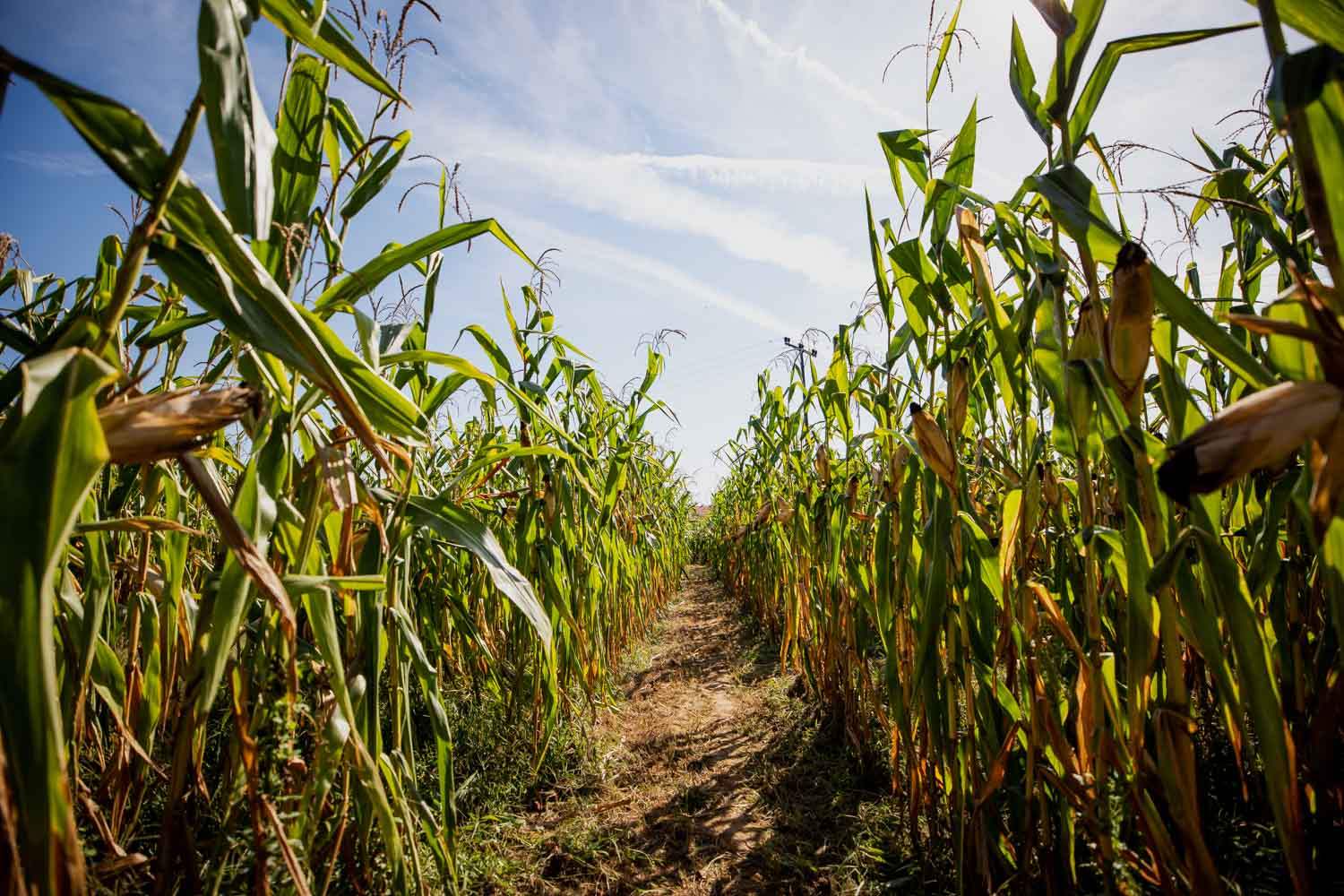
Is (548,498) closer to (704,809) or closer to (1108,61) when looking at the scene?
(704,809)

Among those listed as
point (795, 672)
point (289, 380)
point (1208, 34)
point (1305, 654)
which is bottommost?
point (795, 672)

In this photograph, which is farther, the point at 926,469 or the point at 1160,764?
the point at 926,469

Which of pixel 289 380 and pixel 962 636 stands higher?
pixel 289 380

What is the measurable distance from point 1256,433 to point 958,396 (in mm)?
647

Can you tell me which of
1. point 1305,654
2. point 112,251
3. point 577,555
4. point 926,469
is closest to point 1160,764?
point 926,469

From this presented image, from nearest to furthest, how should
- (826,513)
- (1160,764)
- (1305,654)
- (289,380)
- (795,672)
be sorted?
(1160,764)
(289,380)
(1305,654)
(826,513)
(795,672)

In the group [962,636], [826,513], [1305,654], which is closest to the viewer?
[962,636]

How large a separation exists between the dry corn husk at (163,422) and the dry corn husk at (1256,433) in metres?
0.67

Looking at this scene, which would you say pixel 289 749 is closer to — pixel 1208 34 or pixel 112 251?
pixel 112 251

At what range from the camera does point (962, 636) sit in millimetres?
1002

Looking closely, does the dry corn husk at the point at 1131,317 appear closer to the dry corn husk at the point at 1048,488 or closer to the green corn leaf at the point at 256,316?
the dry corn husk at the point at 1048,488

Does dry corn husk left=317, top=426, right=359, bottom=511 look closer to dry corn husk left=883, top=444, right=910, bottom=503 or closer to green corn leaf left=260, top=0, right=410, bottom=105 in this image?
green corn leaf left=260, top=0, right=410, bottom=105

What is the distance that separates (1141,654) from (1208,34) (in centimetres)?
66

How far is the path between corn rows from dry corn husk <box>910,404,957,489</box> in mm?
990
